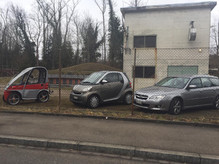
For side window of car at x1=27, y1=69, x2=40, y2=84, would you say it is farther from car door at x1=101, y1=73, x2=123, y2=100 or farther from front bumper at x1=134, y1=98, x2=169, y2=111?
front bumper at x1=134, y1=98, x2=169, y2=111

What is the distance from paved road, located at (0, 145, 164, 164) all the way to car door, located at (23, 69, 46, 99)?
4954mm

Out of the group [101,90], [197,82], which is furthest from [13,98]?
[197,82]

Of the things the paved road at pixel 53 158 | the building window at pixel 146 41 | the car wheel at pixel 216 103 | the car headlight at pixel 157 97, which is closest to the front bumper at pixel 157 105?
the car headlight at pixel 157 97

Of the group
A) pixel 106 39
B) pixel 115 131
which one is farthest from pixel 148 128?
pixel 106 39

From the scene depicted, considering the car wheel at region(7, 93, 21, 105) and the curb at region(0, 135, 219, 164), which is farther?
the car wheel at region(7, 93, 21, 105)

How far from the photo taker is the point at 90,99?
7.57 m

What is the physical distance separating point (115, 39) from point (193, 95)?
93.9ft

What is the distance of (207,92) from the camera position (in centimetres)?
739

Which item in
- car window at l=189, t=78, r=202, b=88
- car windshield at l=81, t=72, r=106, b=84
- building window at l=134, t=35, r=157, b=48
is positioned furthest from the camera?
building window at l=134, t=35, r=157, b=48

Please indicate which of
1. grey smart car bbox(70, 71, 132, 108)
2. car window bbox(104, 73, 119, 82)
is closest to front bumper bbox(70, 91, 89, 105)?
grey smart car bbox(70, 71, 132, 108)

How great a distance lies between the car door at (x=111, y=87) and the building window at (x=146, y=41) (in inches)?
319

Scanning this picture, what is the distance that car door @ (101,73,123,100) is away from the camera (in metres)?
7.99

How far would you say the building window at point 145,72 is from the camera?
15.4m

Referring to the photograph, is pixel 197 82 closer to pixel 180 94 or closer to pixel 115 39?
pixel 180 94
